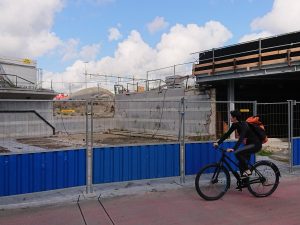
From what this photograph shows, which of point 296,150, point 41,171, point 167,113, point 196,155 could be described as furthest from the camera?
point 167,113

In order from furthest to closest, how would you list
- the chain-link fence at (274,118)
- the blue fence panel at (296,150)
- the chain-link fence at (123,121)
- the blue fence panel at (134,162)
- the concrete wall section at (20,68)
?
the concrete wall section at (20,68), the chain-link fence at (274,118), the blue fence panel at (296,150), the chain-link fence at (123,121), the blue fence panel at (134,162)

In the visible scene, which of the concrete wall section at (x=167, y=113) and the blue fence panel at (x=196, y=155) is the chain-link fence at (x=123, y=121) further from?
the blue fence panel at (x=196, y=155)

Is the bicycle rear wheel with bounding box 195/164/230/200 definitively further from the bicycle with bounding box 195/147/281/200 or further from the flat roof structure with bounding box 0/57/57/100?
the flat roof structure with bounding box 0/57/57/100

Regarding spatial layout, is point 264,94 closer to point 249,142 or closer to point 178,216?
point 249,142

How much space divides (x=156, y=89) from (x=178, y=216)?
78.3ft

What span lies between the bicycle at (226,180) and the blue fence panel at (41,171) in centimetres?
233

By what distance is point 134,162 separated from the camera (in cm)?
827

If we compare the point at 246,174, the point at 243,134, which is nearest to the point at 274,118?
the point at 246,174

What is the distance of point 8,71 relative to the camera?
39.4 m

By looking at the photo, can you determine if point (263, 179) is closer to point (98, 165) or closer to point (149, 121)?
point (98, 165)

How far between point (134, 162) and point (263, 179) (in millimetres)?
2617

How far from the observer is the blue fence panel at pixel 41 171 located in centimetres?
698

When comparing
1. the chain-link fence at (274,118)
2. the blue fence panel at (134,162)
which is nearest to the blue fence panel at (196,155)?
the blue fence panel at (134,162)

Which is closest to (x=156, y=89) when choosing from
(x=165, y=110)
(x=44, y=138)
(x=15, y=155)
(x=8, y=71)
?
(x=165, y=110)
